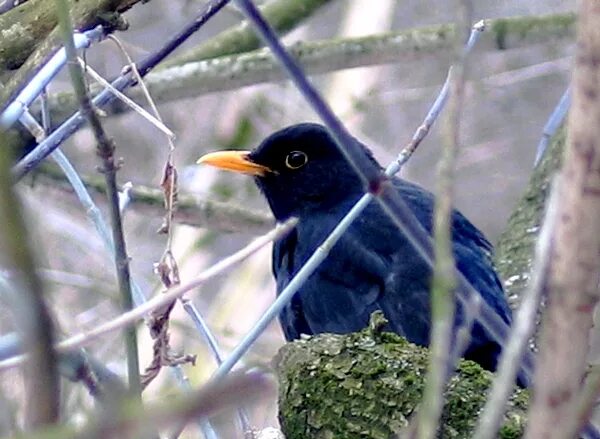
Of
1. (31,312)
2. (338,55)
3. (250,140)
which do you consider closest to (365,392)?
(31,312)

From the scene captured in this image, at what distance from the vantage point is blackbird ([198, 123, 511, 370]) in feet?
10.8

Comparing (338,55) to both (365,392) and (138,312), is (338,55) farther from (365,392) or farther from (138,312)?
(138,312)

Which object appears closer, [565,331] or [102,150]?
[565,331]

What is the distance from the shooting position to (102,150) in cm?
139

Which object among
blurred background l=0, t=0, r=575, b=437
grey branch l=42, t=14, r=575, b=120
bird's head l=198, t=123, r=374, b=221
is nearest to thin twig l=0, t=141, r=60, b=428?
grey branch l=42, t=14, r=575, b=120

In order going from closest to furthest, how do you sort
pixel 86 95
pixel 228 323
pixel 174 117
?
pixel 86 95 → pixel 228 323 → pixel 174 117

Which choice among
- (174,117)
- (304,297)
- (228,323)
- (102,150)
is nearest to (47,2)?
(102,150)

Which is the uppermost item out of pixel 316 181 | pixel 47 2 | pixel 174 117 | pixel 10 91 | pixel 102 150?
pixel 174 117

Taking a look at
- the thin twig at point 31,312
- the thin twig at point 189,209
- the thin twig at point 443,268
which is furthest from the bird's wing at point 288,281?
the thin twig at point 31,312

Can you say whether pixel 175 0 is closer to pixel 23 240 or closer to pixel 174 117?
pixel 174 117

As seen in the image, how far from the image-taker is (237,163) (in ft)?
12.9

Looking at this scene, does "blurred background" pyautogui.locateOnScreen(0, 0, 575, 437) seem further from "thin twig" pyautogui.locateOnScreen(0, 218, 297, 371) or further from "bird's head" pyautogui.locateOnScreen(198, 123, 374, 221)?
"thin twig" pyautogui.locateOnScreen(0, 218, 297, 371)

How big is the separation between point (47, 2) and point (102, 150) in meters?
1.05

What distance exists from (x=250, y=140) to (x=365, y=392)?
4.46 m
